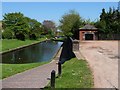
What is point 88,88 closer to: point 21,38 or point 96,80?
point 96,80

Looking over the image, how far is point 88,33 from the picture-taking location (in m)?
59.2

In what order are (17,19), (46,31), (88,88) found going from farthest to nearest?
(46,31) → (17,19) → (88,88)

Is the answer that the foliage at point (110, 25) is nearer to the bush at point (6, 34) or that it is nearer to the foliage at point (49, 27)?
the bush at point (6, 34)

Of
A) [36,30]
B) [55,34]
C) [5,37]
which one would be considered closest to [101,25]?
[5,37]

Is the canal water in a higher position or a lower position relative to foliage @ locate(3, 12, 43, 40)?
lower

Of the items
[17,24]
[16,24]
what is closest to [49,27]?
[17,24]

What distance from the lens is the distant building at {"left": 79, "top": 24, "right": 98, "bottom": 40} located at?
5839 centimetres

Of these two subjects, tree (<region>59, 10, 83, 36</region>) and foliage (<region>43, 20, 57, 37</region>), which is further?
foliage (<region>43, 20, 57, 37</region>)

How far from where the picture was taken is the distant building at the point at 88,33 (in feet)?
192

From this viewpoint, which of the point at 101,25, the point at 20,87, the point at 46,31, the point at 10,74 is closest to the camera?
the point at 20,87

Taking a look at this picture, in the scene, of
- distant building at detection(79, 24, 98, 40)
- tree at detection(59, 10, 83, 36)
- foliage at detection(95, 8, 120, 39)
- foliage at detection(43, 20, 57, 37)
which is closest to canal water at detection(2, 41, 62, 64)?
distant building at detection(79, 24, 98, 40)

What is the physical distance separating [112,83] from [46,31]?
142m

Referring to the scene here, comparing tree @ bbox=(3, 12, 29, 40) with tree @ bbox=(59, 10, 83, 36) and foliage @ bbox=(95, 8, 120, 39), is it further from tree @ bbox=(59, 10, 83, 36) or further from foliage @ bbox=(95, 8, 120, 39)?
foliage @ bbox=(95, 8, 120, 39)

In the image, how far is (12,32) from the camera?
94375 millimetres
